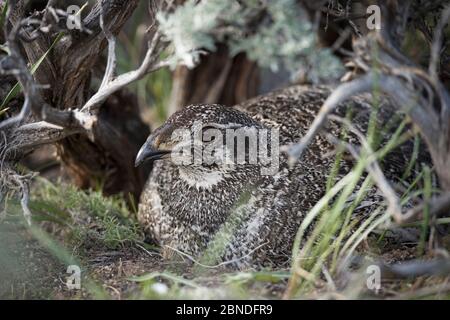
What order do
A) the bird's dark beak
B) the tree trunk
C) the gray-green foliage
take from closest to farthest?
the gray-green foliage → the bird's dark beak → the tree trunk

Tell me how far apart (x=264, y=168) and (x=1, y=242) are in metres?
1.46

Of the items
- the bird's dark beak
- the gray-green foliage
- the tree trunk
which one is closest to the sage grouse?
the bird's dark beak

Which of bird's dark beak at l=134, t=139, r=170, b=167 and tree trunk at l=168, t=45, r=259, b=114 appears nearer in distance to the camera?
bird's dark beak at l=134, t=139, r=170, b=167

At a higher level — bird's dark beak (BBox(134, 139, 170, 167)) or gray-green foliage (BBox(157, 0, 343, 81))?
gray-green foliage (BBox(157, 0, 343, 81))

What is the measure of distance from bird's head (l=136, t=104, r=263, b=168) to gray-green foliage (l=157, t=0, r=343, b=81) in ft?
2.04

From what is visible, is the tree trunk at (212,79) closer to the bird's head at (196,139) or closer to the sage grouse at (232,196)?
the sage grouse at (232,196)

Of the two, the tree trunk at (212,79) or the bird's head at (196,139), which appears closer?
the bird's head at (196,139)

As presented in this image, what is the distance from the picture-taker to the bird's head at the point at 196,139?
10.8 feet

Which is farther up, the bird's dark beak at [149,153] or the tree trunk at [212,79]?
the tree trunk at [212,79]

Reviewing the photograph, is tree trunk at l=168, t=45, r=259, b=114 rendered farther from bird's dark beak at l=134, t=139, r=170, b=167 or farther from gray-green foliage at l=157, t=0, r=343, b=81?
gray-green foliage at l=157, t=0, r=343, b=81

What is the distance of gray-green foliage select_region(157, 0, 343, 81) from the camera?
258cm

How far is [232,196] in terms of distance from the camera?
11.2 ft

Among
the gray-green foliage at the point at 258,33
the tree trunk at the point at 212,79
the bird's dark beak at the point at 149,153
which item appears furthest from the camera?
the tree trunk at the point at 212,79

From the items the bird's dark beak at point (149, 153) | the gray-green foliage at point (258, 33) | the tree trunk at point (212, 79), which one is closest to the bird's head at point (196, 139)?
the bird's dark beak at point (149, 153)
